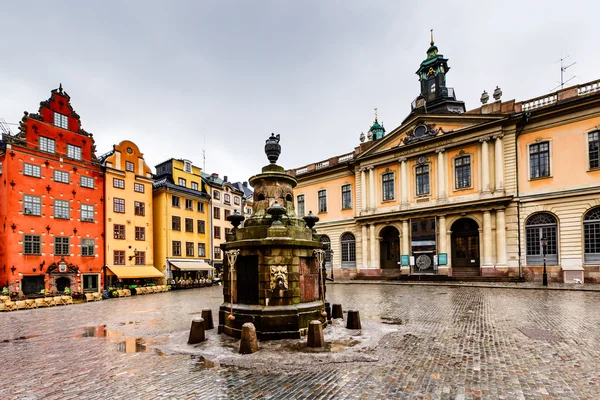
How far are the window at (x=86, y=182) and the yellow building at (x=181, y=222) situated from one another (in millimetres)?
7387

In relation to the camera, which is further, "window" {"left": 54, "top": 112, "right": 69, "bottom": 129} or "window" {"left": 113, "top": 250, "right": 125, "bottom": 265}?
"window" {"left": 113, "top": 250, "right": 125, "bottom": 265}

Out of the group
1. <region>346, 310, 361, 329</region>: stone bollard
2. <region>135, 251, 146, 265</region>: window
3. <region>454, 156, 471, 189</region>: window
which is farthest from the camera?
<region>135, 251, 146, 265</region>: window

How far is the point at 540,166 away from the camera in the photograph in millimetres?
27828

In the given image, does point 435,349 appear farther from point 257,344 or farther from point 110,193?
point 110,193

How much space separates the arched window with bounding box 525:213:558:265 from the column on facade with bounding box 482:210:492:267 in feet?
8.70

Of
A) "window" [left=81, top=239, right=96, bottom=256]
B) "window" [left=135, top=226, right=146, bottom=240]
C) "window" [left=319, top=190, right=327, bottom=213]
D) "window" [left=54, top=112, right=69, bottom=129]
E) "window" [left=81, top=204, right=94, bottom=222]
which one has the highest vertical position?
"window" [left=54, top=112, right=69, bottom=129]

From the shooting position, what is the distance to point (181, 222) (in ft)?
131

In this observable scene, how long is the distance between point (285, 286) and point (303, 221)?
275cm

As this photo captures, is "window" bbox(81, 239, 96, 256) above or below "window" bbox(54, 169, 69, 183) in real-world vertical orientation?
below

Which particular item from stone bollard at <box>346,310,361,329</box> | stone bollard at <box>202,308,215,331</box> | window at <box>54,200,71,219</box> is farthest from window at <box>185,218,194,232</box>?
stone bollard at <box>346,310,361,329</box>

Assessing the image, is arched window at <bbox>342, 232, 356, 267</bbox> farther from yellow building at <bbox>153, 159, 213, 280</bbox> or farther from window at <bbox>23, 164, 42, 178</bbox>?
window at <bbox>23, 164, 42, 178</bbox>

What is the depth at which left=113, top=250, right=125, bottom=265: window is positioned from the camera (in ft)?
109

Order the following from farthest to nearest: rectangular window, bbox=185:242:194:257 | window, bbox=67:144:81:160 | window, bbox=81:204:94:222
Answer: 1. rectangular window, bbox=185:242:194:257
2. window, bbox=81:204:94:222
3. window, bbox=67:144:81:160

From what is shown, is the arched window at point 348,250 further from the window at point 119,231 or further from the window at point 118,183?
the window at point 118,183
